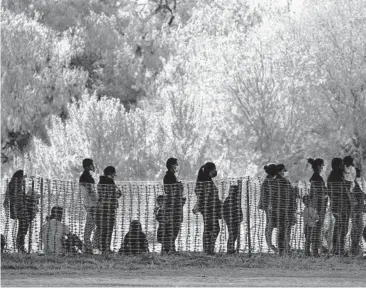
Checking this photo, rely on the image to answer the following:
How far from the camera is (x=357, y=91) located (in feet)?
156

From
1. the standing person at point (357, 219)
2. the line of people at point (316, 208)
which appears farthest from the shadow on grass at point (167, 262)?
the standing person at point (357, 219)

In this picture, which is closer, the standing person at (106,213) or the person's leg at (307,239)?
the standing person at (106,213)

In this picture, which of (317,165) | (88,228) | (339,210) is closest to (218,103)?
(317,165)

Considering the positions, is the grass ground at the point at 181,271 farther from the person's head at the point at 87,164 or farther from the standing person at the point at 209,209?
the person's head at the point at 87,164

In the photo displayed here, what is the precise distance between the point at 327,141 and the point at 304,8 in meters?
5.32

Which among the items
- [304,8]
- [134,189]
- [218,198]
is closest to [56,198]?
[134,189]

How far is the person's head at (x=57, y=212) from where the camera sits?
19453 mm

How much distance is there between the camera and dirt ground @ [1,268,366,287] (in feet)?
54.6

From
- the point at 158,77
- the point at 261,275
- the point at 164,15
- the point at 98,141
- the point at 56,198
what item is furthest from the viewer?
the point at 164,15

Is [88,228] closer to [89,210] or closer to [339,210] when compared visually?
[89,210]

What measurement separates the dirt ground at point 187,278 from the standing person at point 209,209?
3.99 ft

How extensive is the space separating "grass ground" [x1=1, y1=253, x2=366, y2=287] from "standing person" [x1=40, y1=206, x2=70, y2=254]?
316 millimetres

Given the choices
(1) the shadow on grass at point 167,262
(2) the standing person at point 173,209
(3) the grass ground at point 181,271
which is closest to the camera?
(3) the grass ground at point 181,271

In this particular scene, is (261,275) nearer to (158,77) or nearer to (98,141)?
(98,141)
